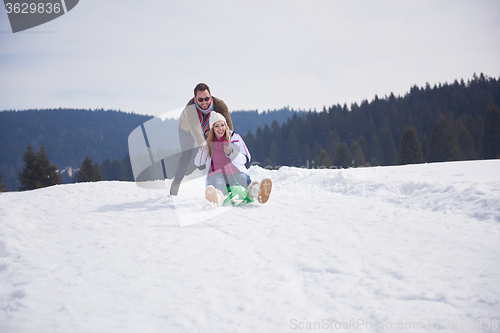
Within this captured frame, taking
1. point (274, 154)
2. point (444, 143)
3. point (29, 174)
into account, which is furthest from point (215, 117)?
point (274, 154)

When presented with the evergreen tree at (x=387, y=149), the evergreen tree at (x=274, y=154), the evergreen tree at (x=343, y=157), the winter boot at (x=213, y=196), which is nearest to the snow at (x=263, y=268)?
the winter boot at (x=213, y=196)

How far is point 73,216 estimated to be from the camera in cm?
409

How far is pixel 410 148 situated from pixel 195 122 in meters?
45.7

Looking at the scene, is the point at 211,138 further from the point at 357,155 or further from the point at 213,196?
the point at 357,155

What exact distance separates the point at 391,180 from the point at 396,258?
3227mm

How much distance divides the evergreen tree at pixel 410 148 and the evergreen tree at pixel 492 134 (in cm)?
865

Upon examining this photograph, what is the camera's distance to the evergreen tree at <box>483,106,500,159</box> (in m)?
42.2

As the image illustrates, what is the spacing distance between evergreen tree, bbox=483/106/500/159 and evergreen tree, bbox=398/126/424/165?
28.4ft

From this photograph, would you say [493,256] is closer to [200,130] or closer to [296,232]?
[296,232]

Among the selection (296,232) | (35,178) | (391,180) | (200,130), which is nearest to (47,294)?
(296,232)

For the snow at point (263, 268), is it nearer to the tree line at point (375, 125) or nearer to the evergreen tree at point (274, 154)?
the tree line at point (375, 125)

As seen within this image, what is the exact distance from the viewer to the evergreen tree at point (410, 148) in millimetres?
44062

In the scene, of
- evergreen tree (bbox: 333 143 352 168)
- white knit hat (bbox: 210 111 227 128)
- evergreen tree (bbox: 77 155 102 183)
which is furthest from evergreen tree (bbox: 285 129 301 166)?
white knit hat (bbox: 210 111 227 128)

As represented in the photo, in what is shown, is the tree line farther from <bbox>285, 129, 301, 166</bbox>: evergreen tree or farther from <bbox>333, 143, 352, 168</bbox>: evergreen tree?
<bbox>333, 143, 352, 168</bbox>: evergreen tree
